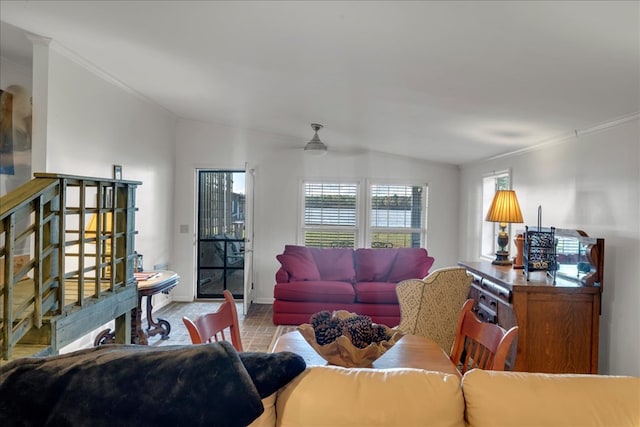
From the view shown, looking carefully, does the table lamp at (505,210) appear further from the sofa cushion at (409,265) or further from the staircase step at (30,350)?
the staircase step at (30,350)

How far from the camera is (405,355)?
1862 millimetres

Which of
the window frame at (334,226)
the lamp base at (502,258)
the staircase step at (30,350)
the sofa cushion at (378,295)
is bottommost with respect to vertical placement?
the sofa cushion at (378,295)

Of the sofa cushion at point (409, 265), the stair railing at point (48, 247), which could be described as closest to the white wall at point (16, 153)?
the stair railing at point (48, 247)

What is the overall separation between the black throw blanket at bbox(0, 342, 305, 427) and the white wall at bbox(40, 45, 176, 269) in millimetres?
2589

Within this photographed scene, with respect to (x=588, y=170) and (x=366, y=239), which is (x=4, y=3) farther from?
(x=366, y=239)

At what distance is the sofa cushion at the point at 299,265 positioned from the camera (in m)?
4.78

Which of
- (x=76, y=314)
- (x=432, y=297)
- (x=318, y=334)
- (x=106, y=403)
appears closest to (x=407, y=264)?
(x=432, y=297)

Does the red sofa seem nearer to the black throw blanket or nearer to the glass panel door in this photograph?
the glass panel door

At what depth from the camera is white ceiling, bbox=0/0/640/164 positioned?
169 centimetres

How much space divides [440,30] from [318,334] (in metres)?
1.54

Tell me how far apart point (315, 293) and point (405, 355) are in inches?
Result: 108

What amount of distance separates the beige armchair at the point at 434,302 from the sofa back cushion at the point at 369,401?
164 centimetres

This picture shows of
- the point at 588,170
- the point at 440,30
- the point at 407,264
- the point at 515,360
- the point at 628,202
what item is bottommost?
the point at 515,360

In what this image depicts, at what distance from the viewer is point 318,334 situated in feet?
5.55
